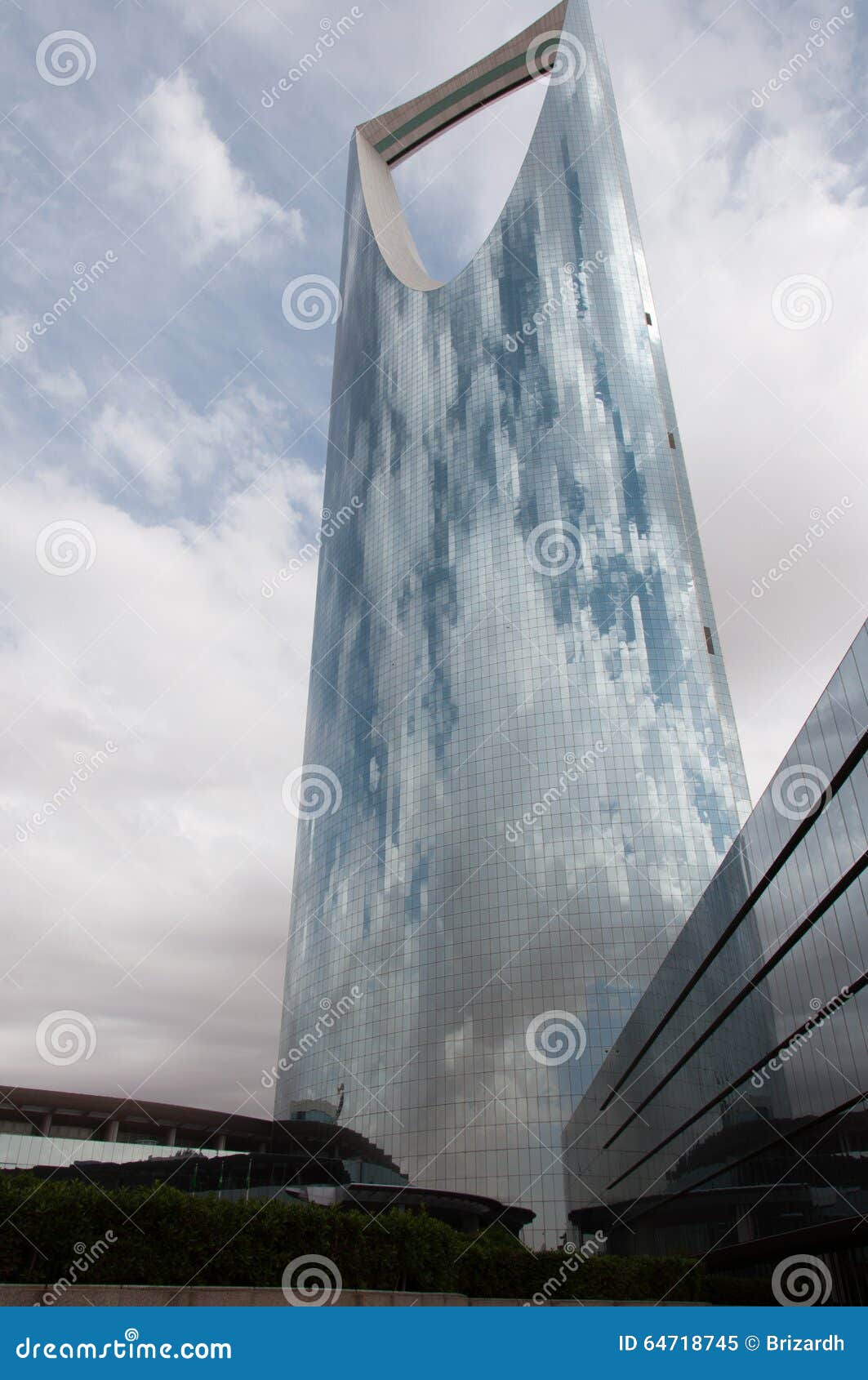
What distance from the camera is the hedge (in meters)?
18.1

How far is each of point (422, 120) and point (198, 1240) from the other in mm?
164865

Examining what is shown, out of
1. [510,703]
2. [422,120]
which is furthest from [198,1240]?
[422,120]

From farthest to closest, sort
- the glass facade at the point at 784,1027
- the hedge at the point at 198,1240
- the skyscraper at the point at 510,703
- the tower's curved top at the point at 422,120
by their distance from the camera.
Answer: the tower's curved top at the point at 422,120 < the skyscraper at the point at 510,703 < the glass facade at the point at 784,1027 < the hedge at the point at 198,1240

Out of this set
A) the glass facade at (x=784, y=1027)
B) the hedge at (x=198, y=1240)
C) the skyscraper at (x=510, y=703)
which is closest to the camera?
the hedge at (x=198, y=1240)

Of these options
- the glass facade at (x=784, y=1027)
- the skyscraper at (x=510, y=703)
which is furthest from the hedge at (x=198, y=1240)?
the skyscraper at (x=510, y=703)

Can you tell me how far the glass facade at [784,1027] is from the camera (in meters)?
25.6

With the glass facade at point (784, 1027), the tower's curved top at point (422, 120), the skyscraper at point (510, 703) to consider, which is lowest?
the glass facade at point (784, 1027)

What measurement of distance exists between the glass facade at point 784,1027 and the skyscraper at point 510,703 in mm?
24731

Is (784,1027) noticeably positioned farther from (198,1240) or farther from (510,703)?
(510,703)

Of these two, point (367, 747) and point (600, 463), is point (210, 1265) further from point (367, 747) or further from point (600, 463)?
point (600, 463)

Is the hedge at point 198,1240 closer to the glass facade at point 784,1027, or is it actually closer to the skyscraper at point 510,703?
the glass facade at point 784,1027

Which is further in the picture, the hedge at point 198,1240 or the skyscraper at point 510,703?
the skyscraper at point 510,703

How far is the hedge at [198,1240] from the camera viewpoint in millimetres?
18125

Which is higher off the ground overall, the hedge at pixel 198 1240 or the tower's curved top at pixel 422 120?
the tower's curved top at pixel 422 120
